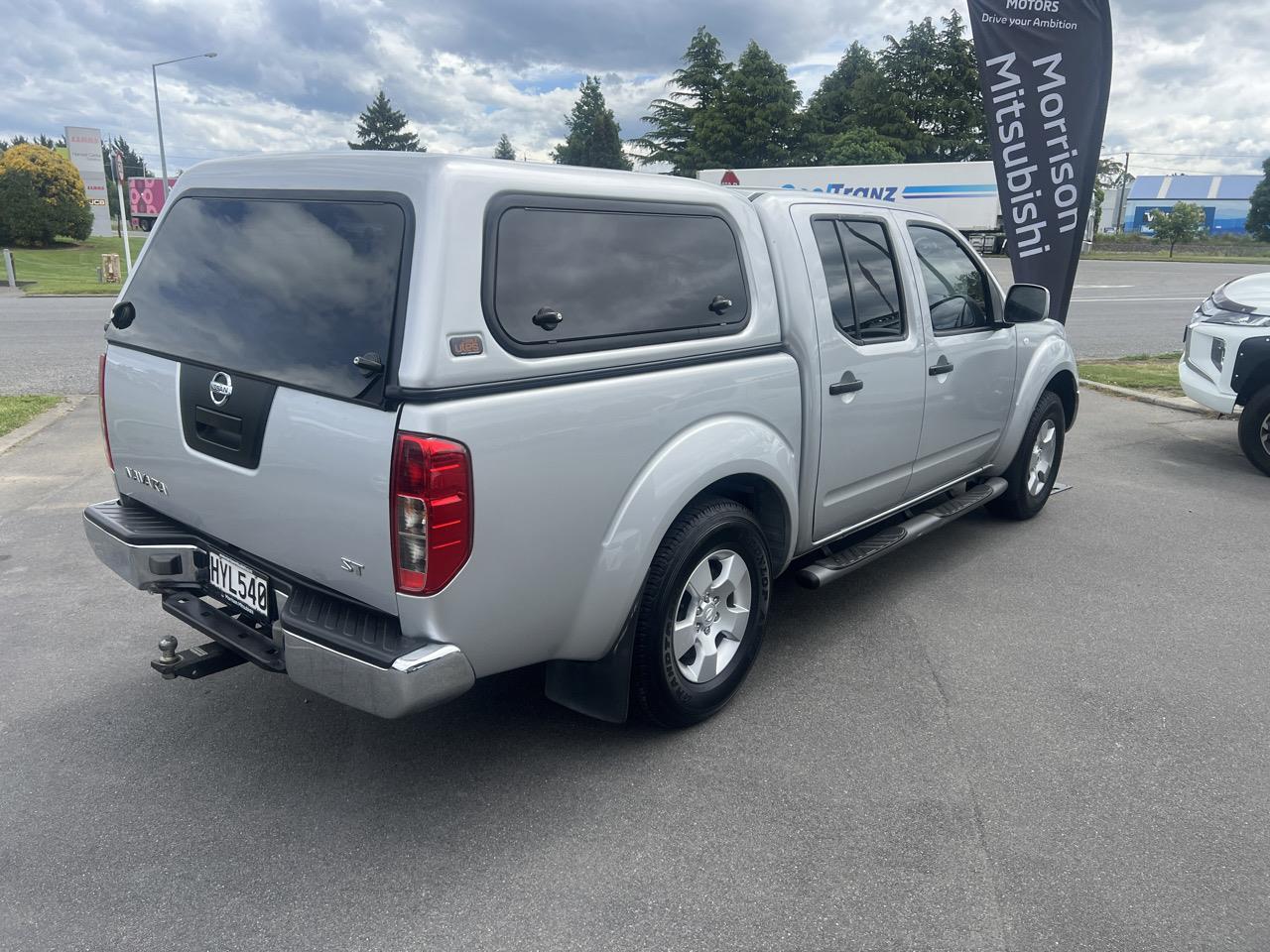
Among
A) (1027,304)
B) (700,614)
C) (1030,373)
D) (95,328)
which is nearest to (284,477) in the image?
(700,614)

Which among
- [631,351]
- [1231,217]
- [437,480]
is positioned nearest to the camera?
[437,480]

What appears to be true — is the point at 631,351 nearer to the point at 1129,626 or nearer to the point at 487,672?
the point at 487,672

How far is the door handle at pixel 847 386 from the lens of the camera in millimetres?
3768

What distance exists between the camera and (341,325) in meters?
2.63

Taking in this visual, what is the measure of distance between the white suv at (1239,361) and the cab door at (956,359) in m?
2.97

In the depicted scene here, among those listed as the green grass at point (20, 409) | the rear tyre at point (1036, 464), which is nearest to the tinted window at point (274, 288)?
the rear tyre at point (1036, 464)

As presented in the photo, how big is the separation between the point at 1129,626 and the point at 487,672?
315 centimetres

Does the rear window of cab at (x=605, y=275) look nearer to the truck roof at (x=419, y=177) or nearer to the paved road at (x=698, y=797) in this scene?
the truck roof at (x=419, y=177)

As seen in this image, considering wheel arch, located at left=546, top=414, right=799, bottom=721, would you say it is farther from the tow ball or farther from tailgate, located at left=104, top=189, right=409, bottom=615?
the tow ball

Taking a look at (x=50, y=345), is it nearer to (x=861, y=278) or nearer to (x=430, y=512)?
(x=861, y=278)

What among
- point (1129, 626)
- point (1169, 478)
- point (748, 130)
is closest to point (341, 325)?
point (1129, 626)

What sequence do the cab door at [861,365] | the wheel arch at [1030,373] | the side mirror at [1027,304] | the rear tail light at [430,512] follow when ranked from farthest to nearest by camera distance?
1. the wheel arch at [1030,373]
2. the side mirror at [1027,304]
3. the cab door at [861,365]
4. the rear tail light at [430,512]

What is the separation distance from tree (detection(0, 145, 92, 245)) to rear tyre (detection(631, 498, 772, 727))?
42.5m

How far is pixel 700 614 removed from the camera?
340cm
